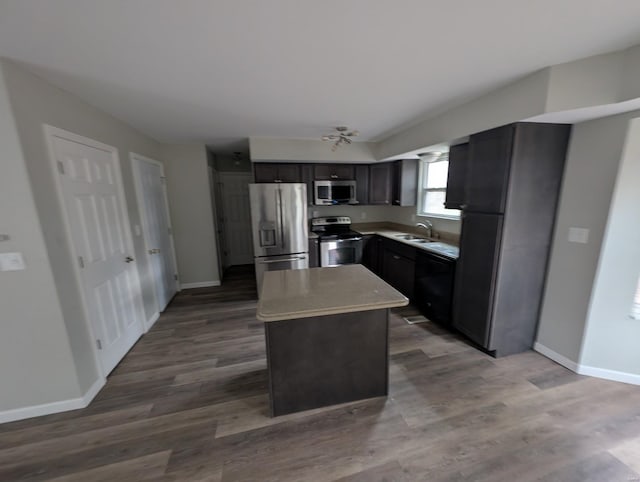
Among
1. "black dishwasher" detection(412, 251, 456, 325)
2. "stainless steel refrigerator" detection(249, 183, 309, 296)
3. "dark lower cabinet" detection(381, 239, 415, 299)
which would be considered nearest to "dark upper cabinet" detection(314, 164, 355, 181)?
"stainless steel refrigerator" detection(249, 183, 309, 296)

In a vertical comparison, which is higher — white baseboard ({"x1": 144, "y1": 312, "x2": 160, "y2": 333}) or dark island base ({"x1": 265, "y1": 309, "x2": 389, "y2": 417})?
dark island base ({"x1": 265, "y1": 309, "x2": 389, "y2": 417})

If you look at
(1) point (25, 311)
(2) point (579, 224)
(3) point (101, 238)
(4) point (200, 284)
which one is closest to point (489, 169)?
(2) point (579, 224)

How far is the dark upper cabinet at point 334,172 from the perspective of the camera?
415cm

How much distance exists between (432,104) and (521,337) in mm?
2421

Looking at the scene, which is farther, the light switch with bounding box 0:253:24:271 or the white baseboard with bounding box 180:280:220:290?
the white baseboard with bounding box 180:280:220:290

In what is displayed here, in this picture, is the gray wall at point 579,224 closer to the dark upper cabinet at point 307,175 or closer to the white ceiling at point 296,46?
the white ceiling at point 296,46

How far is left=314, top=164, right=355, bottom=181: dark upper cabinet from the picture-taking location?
4.15 m

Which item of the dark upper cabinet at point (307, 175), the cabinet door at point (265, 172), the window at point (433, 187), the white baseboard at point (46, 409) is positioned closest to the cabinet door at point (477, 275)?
the window at point (433, 187)

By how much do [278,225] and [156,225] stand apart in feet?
5.45

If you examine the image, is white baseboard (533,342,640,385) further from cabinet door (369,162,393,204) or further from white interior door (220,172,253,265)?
white interior door (220,172,253,265)

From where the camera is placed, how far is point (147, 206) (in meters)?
3.22

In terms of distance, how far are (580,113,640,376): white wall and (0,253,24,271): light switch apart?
4172mm

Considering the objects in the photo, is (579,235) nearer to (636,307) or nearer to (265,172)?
(636,307)

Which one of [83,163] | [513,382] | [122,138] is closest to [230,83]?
[83,163]
